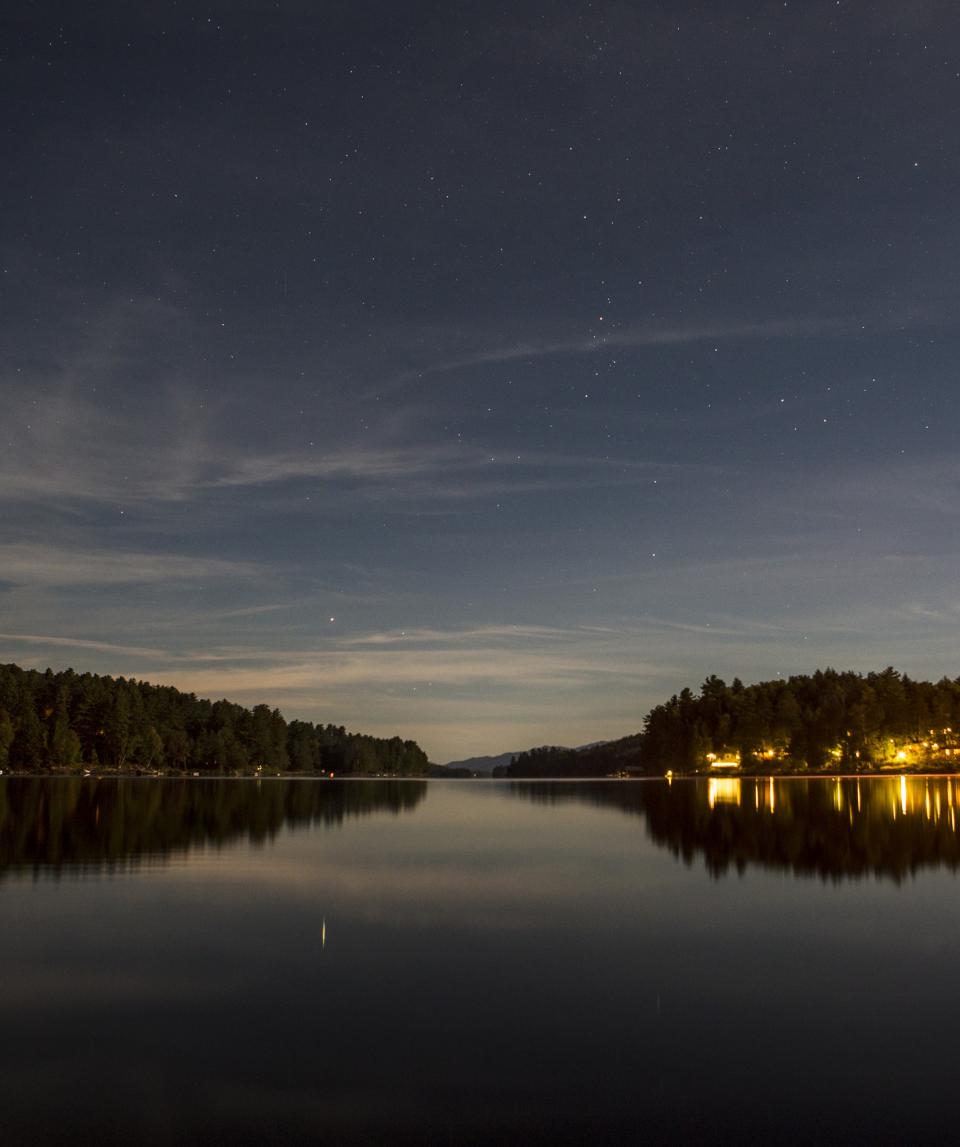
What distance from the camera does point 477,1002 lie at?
16703 millimetres

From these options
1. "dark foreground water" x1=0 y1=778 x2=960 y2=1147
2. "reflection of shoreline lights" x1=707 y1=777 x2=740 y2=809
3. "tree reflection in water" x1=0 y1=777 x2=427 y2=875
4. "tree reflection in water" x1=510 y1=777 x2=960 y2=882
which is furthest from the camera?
"reflection of shoreline lights" x1=707 y1=777 x2=740 y2=809

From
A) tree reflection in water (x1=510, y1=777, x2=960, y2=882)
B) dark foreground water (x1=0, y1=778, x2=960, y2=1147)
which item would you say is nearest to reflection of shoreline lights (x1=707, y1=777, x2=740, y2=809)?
tree reflection in water (x1=510, y1=777, x2=960, y2=882)

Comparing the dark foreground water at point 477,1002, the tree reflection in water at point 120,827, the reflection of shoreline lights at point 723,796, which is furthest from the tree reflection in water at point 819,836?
the tree reflection in water at point 120,827

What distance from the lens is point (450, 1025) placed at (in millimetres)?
15289

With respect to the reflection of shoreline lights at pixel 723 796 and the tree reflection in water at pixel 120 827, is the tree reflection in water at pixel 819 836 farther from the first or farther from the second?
the tree reflection in water at pixel 120 827

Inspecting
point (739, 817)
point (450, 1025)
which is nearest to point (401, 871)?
point (450, 1025)

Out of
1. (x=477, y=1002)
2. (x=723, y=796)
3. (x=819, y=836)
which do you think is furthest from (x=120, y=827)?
(x=723, y=796)

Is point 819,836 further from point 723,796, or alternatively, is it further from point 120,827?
point 723,796

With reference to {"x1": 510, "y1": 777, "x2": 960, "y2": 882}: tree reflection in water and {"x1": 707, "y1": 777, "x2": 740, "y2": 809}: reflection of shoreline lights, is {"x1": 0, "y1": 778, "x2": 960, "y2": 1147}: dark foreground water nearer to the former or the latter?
{"x1": 510, "y1": 777, "x2": 960, "y2": 882}: tree reflection in water

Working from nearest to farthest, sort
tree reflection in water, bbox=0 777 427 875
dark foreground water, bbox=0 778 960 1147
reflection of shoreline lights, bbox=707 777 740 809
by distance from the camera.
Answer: dark foreground water, bbox=0 778 960 1147 → tree reflection in water, bbox=0 777 427 875 → reflection of shoreline lights, bbox=707 777 740 809

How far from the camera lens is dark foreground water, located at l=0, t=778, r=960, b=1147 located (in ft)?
37.9

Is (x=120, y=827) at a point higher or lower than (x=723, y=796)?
higher

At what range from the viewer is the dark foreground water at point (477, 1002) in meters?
11.5

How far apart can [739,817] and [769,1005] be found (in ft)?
182
